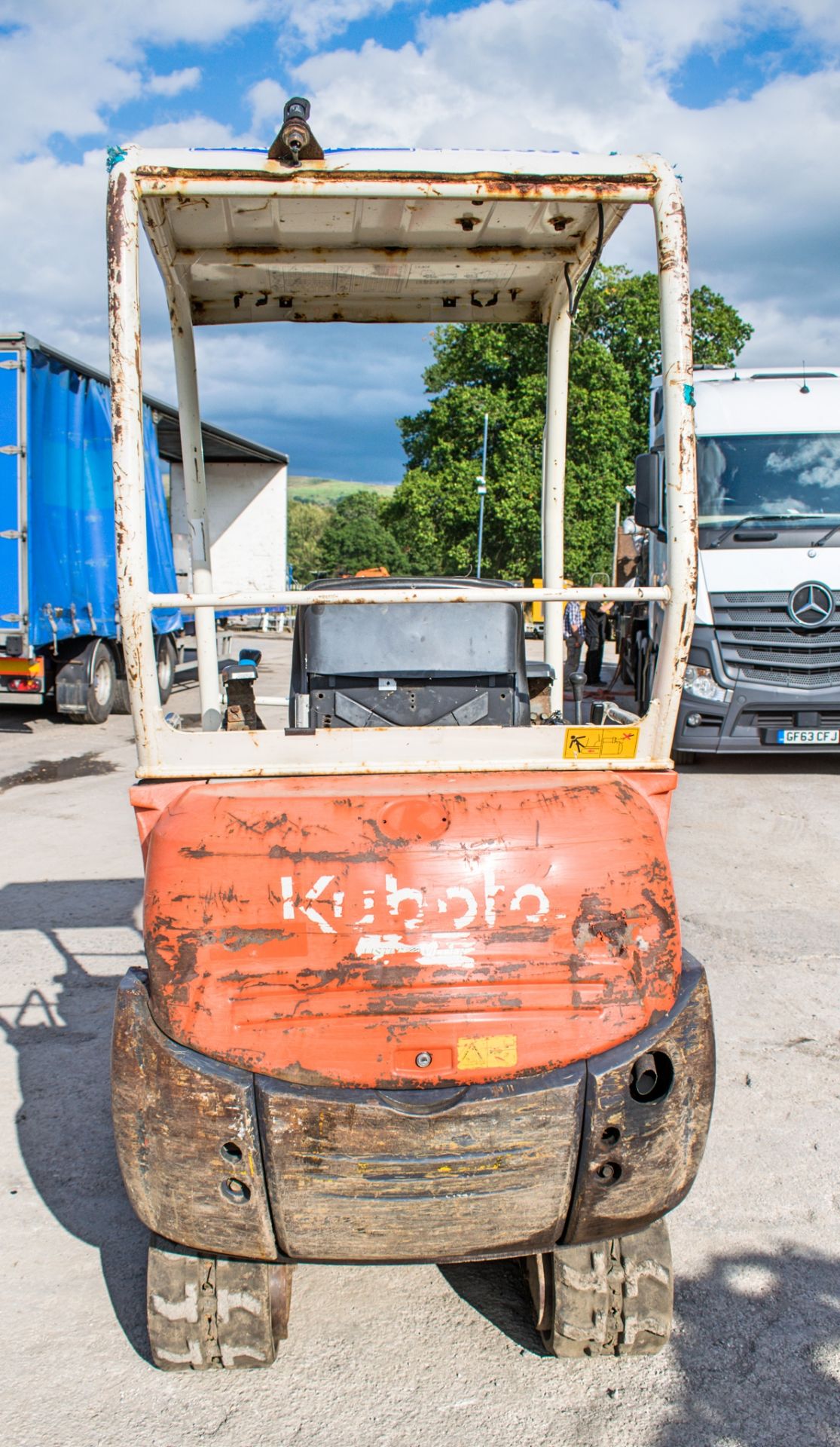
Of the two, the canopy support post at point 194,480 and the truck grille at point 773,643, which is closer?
the canopy support post at point 194,480

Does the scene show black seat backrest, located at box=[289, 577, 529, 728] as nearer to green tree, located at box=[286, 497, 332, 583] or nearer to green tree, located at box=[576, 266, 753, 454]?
green tree, located at box=[576, 266, 753, 454]

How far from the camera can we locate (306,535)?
93625 millimetres

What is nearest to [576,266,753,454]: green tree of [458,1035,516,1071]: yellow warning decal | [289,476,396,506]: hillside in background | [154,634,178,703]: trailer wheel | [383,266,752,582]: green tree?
[383,266,752,582]: green tree

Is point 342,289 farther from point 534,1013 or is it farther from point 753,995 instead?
point 753,995

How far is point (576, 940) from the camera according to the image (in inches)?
91.7

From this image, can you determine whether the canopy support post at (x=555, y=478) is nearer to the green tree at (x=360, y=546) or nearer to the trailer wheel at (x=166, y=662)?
the trailer wheel at (x=166, y=662)

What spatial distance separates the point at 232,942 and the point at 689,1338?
1.64 metres

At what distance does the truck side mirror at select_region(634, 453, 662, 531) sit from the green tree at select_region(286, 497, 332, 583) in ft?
212

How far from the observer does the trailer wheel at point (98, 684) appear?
12.8 m

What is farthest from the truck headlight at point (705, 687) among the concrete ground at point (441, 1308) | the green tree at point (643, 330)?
the green tree at point (643, 330)

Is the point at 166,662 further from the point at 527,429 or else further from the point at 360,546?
the point at 360,546

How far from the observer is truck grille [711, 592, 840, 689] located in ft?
30.5

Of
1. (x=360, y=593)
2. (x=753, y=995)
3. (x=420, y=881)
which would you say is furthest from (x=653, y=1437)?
(x=753, y=995)

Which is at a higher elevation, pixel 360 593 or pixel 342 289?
pixel 342 289
